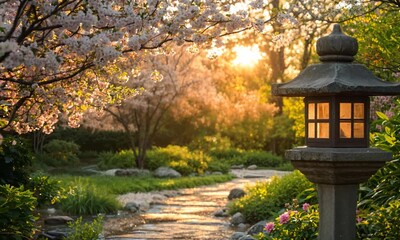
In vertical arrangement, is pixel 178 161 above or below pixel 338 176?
below

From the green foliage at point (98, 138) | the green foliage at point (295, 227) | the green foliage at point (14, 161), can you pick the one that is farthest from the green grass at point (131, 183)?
the green foliage at point (98, 138)

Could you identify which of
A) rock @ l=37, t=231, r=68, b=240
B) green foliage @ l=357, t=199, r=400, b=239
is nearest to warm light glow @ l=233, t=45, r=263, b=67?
rock @ l=37, t=231, r=68, b=240

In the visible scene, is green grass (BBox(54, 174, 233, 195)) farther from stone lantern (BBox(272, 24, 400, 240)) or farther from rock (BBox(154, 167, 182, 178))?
stone lantern (BBox(272, 24, 400, 240))

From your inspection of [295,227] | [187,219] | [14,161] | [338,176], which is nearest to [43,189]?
[14,161]

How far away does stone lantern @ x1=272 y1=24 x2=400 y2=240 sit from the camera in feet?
19.0

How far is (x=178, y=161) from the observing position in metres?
23.1

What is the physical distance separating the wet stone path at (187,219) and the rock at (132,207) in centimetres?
32

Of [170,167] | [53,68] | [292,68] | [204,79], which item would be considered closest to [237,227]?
[53,68]

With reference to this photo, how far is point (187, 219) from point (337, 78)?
24.5 feet

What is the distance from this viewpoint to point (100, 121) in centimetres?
2416

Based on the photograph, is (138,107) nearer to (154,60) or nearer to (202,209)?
(154,60)

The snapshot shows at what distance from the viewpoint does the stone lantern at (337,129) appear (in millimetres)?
5805

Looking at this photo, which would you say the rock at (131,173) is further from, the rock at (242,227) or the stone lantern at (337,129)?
the stone lantern at (337,129)

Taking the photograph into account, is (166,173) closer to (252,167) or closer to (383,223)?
(252,167)
